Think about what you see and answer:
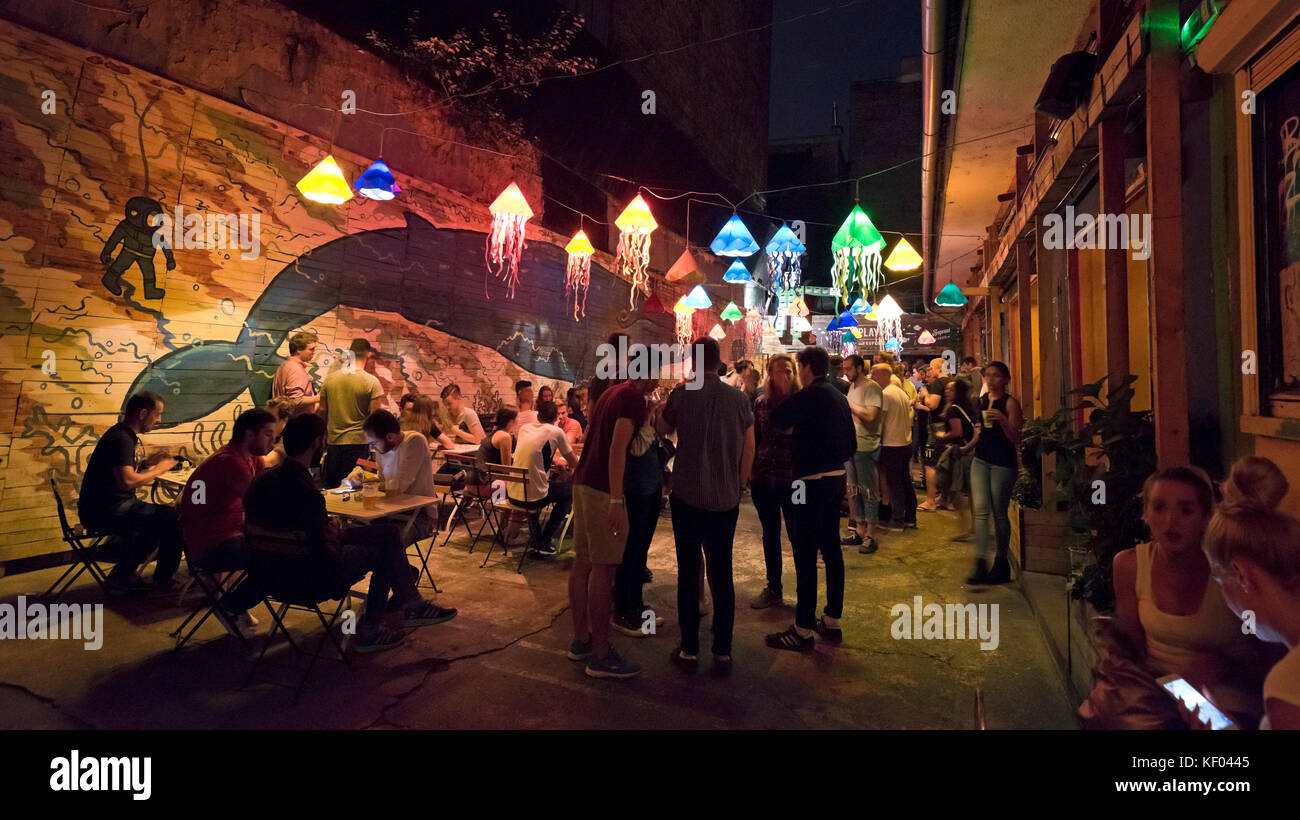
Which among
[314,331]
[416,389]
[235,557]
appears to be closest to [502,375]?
[416,389]

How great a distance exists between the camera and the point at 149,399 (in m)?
4.38

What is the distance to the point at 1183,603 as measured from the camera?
6.77 ft

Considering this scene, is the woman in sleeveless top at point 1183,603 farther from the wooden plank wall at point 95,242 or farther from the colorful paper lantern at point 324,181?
the wooden plank wall at point 95,242

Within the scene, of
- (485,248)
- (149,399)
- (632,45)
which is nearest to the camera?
(149,399)

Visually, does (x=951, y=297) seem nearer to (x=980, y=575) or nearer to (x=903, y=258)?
(x=903, y=258)

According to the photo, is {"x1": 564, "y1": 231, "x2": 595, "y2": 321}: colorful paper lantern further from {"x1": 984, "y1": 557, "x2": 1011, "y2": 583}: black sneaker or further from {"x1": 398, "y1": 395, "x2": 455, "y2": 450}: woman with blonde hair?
{"x1": 984, "y1": 557, "x2": 1011, "y2": 583}: black sneaker

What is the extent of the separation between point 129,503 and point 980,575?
6.56 metres

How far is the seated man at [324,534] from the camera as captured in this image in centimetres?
329

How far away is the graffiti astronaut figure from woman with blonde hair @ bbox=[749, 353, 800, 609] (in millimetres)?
5624

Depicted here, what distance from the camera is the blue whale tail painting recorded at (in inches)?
238

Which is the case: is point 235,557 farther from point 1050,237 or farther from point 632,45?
point 632,45

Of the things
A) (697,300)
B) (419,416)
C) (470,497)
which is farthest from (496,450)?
(697,300)

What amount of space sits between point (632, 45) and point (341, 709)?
13.9m

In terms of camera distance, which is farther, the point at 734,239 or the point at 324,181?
the point at 734,239
